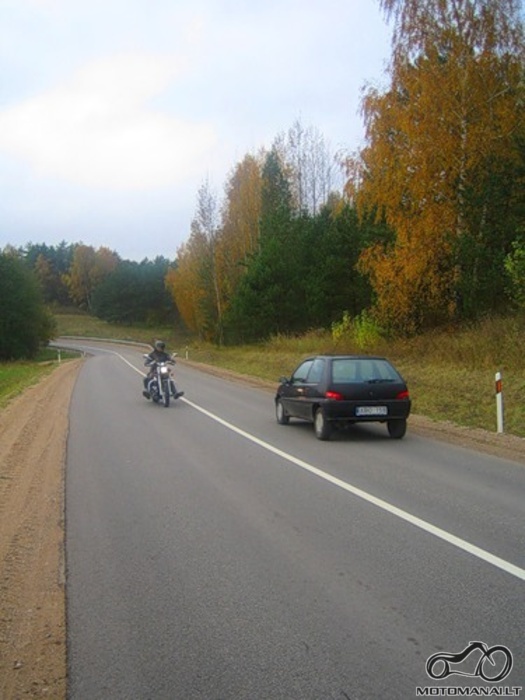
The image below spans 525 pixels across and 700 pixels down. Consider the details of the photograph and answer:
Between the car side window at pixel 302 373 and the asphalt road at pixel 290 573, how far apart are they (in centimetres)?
312

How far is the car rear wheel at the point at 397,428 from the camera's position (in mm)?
12258

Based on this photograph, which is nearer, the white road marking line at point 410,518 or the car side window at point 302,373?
the white road marking line at point 410,518

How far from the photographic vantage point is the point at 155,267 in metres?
119

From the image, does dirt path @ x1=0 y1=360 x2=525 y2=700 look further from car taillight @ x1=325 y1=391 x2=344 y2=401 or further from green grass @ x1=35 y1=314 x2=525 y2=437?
car taillight @ x1=325 y1=391 x2=344 y2=401

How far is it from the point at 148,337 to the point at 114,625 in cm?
9321

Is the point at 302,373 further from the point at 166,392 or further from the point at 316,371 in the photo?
the point at 166,392

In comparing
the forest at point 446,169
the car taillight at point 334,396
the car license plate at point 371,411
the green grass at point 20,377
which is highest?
the forest at point 446,169

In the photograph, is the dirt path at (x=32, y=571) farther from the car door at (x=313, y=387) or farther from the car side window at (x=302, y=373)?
the car side window at (x=302, y=373)

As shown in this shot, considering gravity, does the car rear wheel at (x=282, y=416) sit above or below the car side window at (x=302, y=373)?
below

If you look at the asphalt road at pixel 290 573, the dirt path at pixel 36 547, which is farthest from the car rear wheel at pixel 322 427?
the dirt path at pixel 36 547

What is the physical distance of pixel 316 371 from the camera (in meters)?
13.0

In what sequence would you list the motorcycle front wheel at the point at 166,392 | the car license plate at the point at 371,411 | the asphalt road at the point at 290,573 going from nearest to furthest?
1. the asphalt road at the point at 290,573
2. the car license plate at the point at 371,411
3. the motorcycle front wheel at the point at 166,392

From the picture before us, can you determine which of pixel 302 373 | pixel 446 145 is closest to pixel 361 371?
pixel 302 373

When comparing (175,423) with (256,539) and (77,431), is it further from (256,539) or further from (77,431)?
(256,539)
